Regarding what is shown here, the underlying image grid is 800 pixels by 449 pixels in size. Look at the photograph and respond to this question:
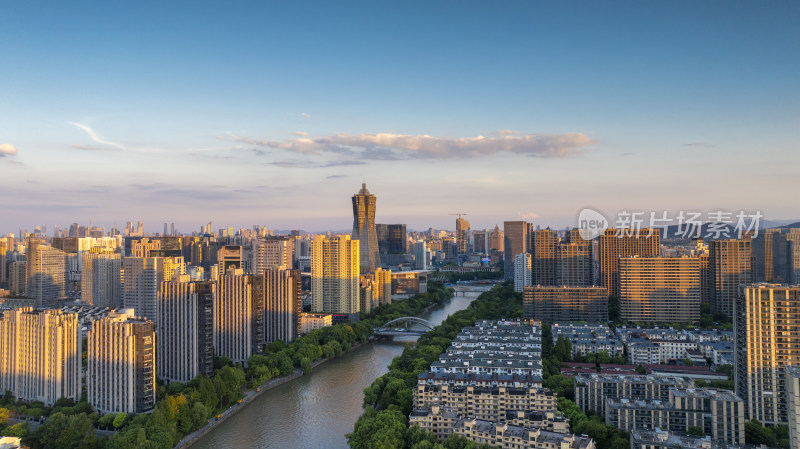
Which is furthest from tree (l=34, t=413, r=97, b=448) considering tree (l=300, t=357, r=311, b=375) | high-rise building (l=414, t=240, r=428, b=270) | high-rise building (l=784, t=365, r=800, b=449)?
high-rise building (l=414, t=240, r=428, b=270)

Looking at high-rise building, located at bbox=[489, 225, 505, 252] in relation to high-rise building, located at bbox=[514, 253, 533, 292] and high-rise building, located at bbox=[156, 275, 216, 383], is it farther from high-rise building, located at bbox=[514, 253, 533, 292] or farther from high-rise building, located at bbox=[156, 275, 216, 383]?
high-rise building, located at bbox=[156, 275, 216, 383]

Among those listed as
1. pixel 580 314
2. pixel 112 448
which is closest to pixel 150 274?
pixel 112 448

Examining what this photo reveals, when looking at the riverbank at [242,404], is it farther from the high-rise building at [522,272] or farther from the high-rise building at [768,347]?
the high-rise building at [522,272]

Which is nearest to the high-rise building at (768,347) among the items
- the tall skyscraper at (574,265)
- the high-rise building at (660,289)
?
the high-rise building at (660,289)

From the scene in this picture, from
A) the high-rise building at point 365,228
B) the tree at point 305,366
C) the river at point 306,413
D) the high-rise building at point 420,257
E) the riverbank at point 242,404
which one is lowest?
the river at point 306,413

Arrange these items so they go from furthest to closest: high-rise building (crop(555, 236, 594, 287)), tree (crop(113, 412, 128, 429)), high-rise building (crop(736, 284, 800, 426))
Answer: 1. high-rise building (crop(555, 236, 594, 287))
2. tree (crop(113, 412, 128, 429))
3. high-rise building (crop(736, 284, 800, 426))

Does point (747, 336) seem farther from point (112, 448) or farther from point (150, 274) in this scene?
point (150, 274)

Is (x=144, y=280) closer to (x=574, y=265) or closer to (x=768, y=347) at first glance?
(x=574, y=265)
